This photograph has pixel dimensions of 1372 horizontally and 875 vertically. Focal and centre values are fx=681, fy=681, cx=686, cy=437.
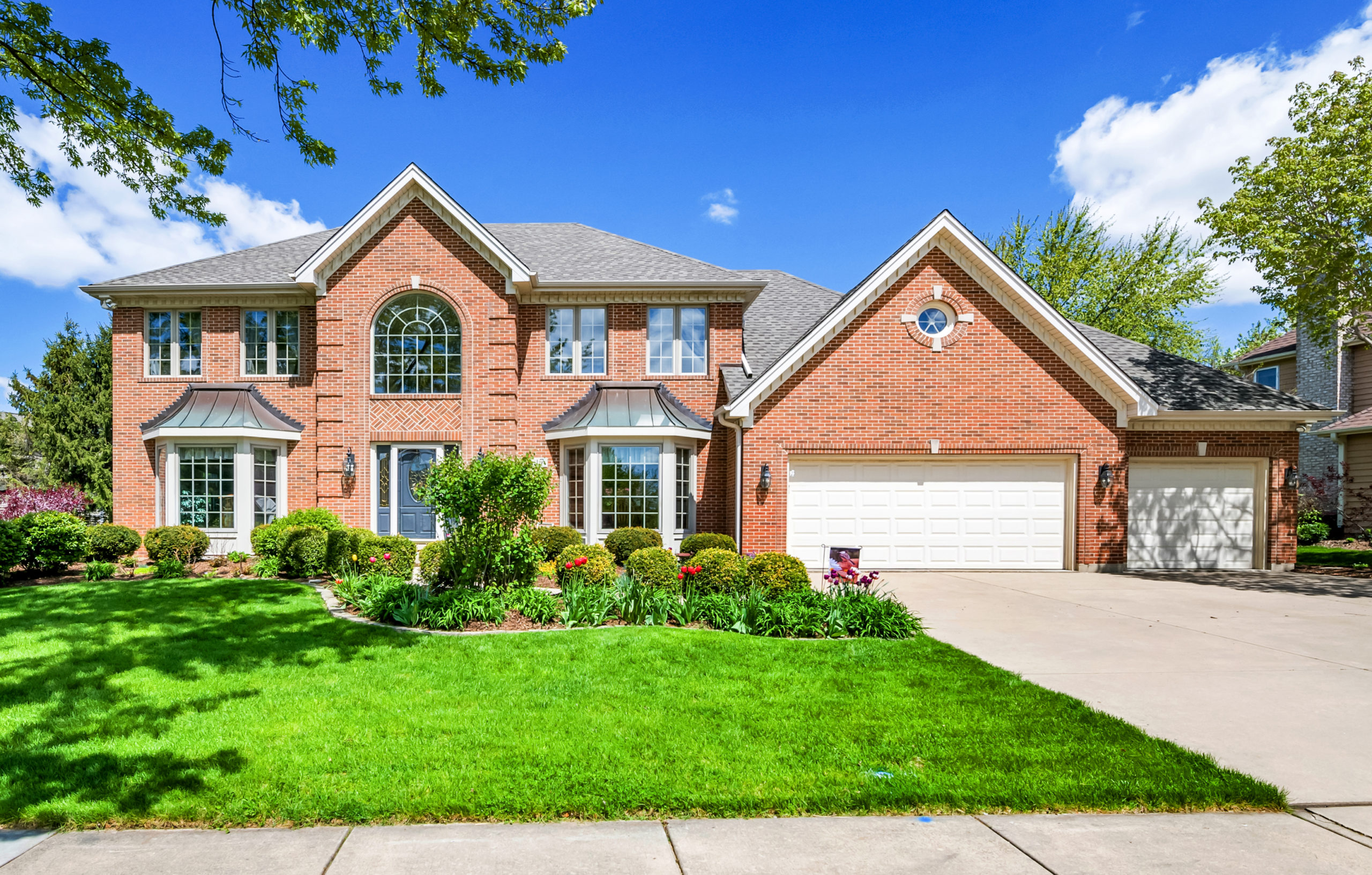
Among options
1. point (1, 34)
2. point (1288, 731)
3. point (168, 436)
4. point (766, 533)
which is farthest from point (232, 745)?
point (168, 436)

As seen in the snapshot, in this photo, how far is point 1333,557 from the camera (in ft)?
56.8

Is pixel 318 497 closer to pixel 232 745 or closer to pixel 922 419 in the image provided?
pixel 232 745

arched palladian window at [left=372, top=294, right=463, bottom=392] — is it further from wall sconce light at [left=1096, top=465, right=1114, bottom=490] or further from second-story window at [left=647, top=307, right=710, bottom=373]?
Result: wall sconce light at [left=1096, top=465, right=1114, bottom=490]

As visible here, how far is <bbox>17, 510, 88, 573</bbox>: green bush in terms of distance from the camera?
471 inches

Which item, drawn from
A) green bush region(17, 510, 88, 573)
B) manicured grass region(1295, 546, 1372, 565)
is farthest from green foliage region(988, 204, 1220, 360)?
green bush region(17, 510, 88, 573)

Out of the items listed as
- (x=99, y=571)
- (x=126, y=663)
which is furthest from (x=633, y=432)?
(x=99, y=571)

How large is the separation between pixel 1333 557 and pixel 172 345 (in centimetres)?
2943

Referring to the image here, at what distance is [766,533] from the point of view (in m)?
14.1

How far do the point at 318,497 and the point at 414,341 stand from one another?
418cm

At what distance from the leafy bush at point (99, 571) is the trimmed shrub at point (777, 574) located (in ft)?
37.3

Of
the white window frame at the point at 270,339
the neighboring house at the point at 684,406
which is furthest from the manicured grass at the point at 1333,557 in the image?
the white window frame at the point at 270,339

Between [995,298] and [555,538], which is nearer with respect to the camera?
[555,538]

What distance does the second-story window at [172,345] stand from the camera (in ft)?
54.1

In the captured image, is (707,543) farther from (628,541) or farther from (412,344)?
(412,344)
